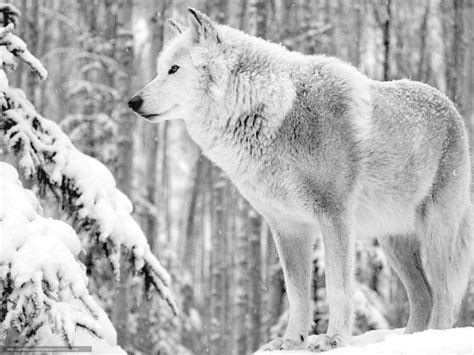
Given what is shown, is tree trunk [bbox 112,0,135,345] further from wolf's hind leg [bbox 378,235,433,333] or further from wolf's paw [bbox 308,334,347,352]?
wolf's paw [bbox 308,334,347,352]

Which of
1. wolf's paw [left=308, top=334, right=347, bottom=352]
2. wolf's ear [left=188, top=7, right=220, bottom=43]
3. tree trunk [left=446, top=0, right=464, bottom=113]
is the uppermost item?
tree trunk [left=446, top=0, right=464, bottom=113]

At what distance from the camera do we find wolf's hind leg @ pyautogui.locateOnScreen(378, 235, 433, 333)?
5.52m

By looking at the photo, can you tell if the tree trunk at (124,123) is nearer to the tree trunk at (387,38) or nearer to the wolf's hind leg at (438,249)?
the tree trunk at (387,38)

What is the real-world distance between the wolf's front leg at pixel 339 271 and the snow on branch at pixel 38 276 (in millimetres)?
1366

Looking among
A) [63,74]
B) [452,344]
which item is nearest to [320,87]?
[452,344]

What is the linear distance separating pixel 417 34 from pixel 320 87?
12438 mm

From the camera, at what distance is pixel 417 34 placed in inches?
651

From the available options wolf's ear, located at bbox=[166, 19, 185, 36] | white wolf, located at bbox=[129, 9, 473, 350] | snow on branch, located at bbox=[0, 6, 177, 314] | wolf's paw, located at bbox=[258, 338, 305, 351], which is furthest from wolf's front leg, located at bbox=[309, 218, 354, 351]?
wolf's ear, located at bbox=[166, 19, 185, 36]

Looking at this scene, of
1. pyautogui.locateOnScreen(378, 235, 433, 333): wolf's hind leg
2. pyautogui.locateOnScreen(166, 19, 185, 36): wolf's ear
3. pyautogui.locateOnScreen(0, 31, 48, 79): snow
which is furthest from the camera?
pyautogui.locateOnScreen(378, 235, 433, 333): wolf's hind leg

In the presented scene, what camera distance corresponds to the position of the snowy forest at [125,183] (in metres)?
4.08

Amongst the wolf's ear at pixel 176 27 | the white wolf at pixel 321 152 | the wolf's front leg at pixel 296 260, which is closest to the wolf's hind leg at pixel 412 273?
the white wolf at pixel 321 152

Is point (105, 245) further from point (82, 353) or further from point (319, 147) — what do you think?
point (319, 147)

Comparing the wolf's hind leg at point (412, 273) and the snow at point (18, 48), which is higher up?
the snow at point (18, 48)

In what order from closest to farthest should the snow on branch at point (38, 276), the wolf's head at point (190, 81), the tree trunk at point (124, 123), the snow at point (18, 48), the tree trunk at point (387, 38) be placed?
the snow on branch at point (38, 276), the snow at point (18, 48), the wolf's head at point (190, 81), the tree trunk at point (124, 123), the tree trunk at point (387, 38)
